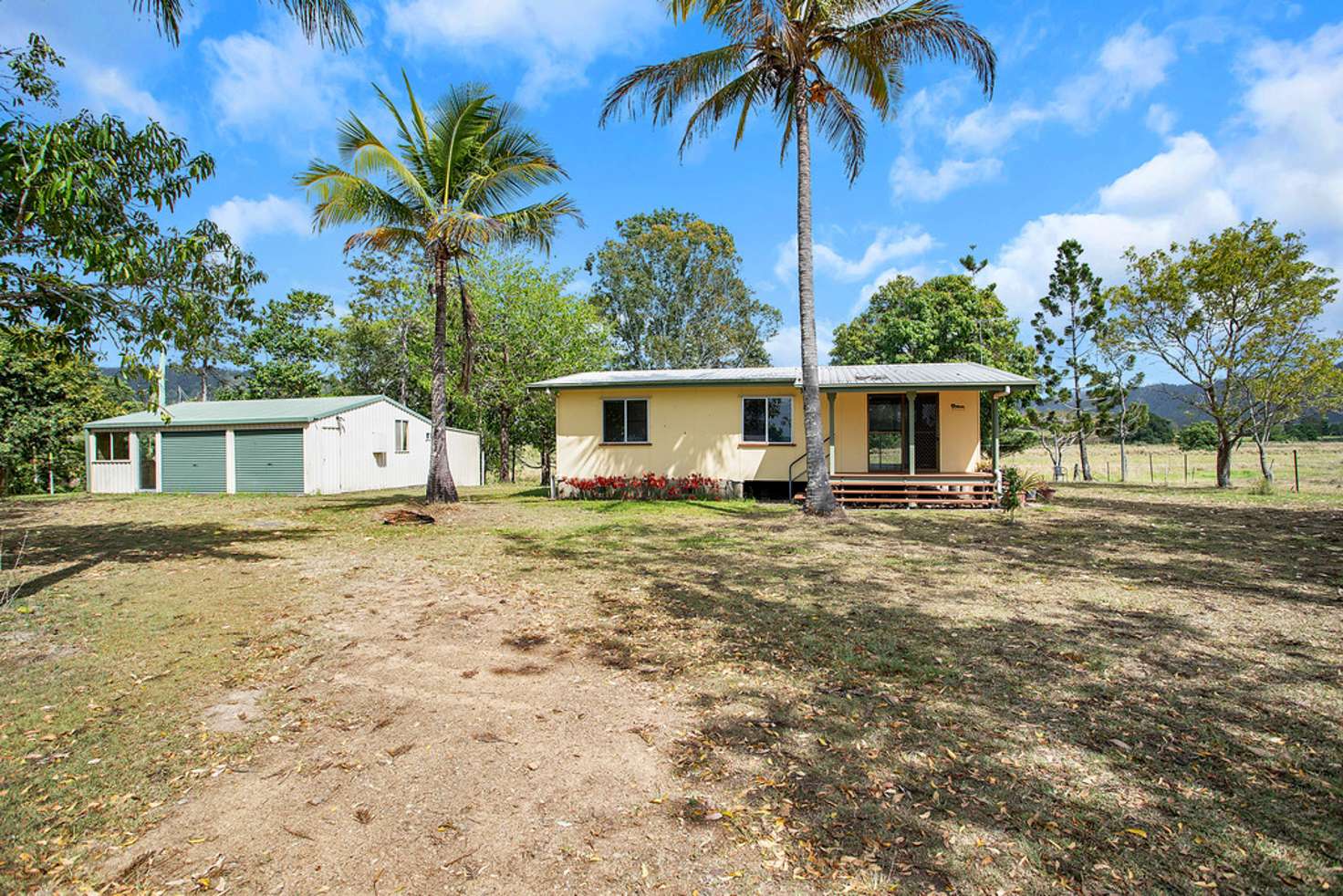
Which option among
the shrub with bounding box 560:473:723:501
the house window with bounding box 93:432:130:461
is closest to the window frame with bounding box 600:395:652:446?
the shrub with bounding box 560:473:723:501

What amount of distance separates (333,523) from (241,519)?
2609 mm

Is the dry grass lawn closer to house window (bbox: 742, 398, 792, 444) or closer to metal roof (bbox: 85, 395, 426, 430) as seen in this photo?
house window (bbox: 742, 398, 792, 444)

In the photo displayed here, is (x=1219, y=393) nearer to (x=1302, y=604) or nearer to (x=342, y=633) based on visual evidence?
(x=1302, y=604)

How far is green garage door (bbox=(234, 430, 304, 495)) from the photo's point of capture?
1944 cm

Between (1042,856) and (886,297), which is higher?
(886,297)

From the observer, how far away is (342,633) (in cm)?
495

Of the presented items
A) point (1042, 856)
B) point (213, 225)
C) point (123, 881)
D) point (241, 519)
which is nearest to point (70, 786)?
point (123, 881)

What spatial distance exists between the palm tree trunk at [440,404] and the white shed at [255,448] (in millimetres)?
8637

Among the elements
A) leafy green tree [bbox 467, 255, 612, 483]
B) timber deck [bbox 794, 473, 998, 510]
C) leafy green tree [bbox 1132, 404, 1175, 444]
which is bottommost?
timber deck [bbox 794, 473, 998, 510]

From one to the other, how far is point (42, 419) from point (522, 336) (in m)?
16.9

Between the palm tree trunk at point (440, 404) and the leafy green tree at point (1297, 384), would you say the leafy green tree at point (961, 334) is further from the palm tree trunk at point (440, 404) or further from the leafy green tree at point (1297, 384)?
the palm tree trunk at point (440, 404)

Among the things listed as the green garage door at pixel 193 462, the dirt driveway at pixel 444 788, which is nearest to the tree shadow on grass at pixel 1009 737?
the dirt driveway at pixel 444 788

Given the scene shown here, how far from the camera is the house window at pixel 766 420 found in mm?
14961

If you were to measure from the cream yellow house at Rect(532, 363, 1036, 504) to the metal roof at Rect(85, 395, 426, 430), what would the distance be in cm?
923
